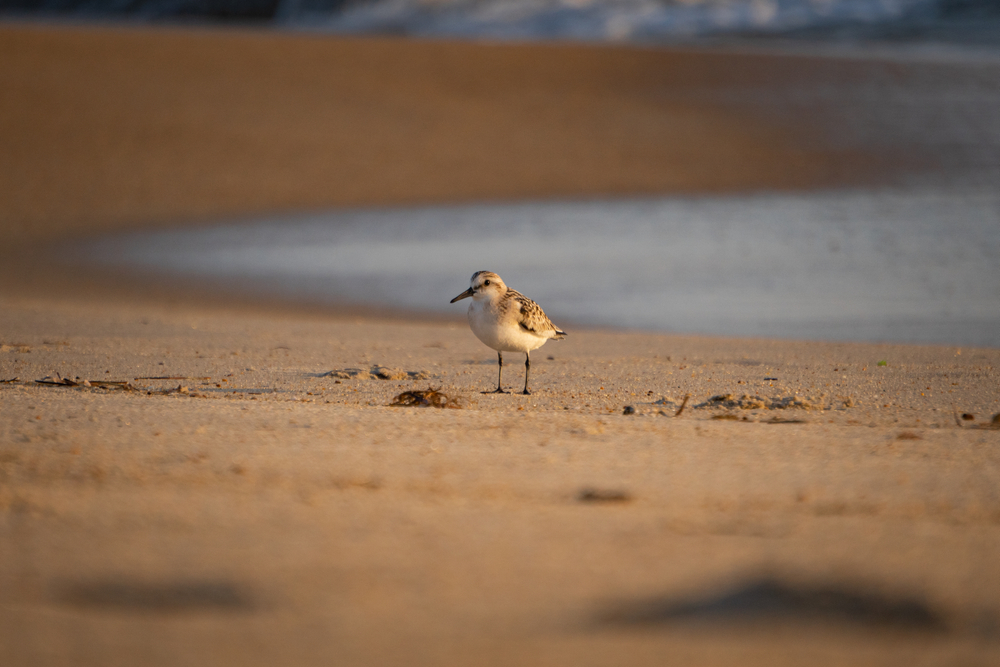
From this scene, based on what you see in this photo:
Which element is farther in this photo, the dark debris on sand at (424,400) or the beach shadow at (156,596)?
the dark debris on sand at (424,400)

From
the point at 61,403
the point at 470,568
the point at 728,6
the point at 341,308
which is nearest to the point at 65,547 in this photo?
the point at 470,568

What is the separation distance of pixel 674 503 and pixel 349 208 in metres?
14.3

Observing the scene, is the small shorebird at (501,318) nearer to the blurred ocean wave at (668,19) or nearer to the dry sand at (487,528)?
the dry sand at (487,528)

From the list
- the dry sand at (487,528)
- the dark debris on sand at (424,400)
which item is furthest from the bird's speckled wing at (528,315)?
the dark debris on sand at (424,400)

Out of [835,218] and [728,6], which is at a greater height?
[728,6]

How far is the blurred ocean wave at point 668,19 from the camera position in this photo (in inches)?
1678

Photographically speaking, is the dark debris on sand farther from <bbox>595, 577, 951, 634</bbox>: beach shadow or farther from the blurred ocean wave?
the blurred ocean wave

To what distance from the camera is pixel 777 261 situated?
1191 centimetres

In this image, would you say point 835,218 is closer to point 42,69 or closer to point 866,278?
point 866,278

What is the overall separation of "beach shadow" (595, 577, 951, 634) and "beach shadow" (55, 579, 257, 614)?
976 millimetres

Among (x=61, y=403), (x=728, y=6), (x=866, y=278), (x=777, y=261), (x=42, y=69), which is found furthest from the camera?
(x=728, y=6)

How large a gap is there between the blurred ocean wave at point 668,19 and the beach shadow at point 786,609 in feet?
130

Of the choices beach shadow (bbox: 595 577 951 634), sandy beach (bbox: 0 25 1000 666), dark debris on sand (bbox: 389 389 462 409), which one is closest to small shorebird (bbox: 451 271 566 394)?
sandy beach (bbox: 0 25 1000 666)

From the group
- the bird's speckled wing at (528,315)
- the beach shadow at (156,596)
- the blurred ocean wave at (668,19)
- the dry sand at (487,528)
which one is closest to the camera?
the dry sand at (487,528)
